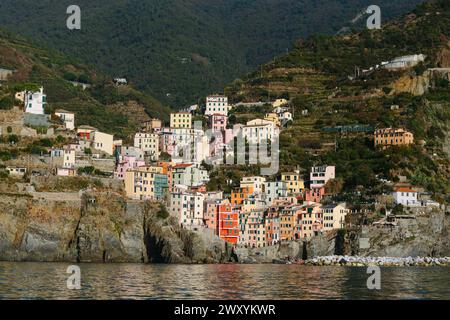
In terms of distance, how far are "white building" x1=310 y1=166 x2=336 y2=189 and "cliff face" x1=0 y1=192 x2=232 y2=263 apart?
1525cm

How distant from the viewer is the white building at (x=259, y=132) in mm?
114000

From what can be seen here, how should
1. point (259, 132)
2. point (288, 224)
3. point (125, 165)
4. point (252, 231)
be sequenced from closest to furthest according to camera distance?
point (288, 224) → point (252, 231) → point (125, 165) → point (259, 132)

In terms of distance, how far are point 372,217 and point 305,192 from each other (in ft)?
29.0

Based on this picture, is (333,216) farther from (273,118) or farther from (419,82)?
(419,82)

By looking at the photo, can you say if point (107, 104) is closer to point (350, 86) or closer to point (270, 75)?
point (270, 75)

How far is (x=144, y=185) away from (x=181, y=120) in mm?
24235

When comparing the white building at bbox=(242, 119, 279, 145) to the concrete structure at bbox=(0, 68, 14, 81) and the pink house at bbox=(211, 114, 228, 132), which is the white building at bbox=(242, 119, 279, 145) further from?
the concrete structure at bbox=(0, 68, 14, 81)

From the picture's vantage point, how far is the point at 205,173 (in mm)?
107688

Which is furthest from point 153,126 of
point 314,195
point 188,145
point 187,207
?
point 187,207

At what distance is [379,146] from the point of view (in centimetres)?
10925

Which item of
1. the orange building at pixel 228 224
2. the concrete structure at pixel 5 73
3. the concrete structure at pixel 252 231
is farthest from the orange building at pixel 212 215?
the concrete structure at pixel 5 73

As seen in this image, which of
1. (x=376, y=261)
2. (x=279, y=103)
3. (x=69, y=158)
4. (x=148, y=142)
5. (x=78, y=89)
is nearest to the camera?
(x=376, y=261)

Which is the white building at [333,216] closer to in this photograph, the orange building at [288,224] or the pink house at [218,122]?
the orange building at [288,224]

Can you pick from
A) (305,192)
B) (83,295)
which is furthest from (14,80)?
(83,295)
